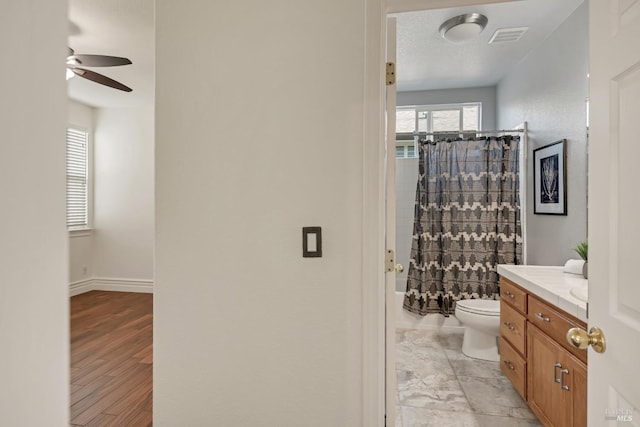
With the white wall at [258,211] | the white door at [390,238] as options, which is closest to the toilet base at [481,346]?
the white door at [390,238]

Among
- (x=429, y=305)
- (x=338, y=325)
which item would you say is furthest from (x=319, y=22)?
(x=429, y=305)

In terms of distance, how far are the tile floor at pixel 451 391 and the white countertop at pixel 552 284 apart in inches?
30.0

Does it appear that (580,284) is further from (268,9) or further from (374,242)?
(268,9)

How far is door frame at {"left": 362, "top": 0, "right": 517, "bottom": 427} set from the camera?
1.44 metres

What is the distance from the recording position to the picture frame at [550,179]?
2734mm

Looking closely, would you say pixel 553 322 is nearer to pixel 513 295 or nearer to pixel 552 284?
pixel 552 284

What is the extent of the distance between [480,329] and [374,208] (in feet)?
6.67

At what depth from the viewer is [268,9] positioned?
1.53 metres

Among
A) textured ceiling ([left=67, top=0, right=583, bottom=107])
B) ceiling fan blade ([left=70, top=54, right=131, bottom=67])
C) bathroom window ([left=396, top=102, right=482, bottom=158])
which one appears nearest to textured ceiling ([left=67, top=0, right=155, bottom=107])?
textured ceiling ([left=67, top=0, right=583, bottom=107])

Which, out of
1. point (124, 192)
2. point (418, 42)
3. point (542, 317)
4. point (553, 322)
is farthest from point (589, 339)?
point (124, 192)

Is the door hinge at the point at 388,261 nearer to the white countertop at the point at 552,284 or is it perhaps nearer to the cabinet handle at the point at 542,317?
the white countertop at the point at 552,284

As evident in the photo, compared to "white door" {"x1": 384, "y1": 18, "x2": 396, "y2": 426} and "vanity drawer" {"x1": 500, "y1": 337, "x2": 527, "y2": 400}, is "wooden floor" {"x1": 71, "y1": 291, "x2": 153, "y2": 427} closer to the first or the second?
"white door" {"x1": 384, "y1": 18, "x2": 396, "y2": 426}

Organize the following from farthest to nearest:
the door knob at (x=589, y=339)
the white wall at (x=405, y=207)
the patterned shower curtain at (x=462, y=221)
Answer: the white wall at (x=405, y=207) → the patterned shower curtain at (x=462, y=221) → the door knob at (x=589, y=339)

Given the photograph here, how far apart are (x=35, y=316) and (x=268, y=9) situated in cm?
153
